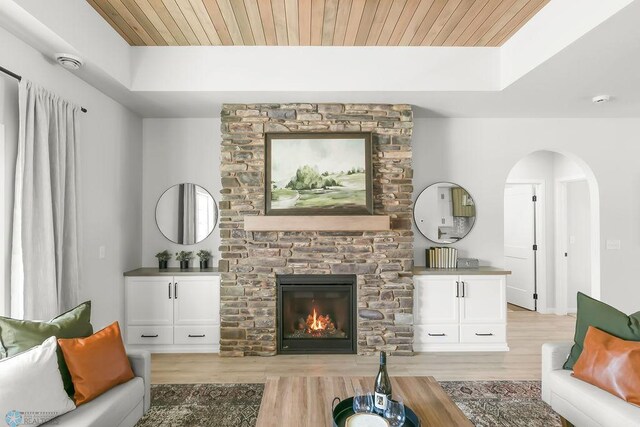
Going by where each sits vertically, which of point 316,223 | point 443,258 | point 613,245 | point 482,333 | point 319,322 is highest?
point 316,223

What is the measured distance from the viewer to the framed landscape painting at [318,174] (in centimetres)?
390

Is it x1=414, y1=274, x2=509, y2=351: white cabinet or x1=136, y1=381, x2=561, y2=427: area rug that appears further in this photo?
x1=414, y1=274, x2=509, y2=351: white cabinet

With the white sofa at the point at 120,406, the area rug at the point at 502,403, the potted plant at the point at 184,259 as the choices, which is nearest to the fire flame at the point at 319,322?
the area rug at the point at 502,403

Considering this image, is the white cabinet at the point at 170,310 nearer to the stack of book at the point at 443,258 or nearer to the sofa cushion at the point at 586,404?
the stack of book at the point at 443,258

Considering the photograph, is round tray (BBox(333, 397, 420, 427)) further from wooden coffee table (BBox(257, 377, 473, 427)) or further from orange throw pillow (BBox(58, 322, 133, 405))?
orange throw pillow (BBox(58, 322, 133, 405))

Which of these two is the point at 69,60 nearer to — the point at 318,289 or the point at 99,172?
the point at 99,172

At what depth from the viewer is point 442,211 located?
4488mm

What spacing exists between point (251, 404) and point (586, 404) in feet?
6.90

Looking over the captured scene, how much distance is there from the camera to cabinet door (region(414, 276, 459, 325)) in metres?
4.00

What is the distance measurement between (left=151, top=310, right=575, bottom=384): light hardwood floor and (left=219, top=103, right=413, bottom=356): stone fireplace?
186mm

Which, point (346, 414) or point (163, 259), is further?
point (163, 259)

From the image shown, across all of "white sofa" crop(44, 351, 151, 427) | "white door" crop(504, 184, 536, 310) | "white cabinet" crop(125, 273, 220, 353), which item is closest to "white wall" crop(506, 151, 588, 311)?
"white door" crop(504, 184, 536, 310)

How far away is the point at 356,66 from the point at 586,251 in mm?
4402

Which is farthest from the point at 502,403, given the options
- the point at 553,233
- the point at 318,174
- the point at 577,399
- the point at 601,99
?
the point at 553,233
